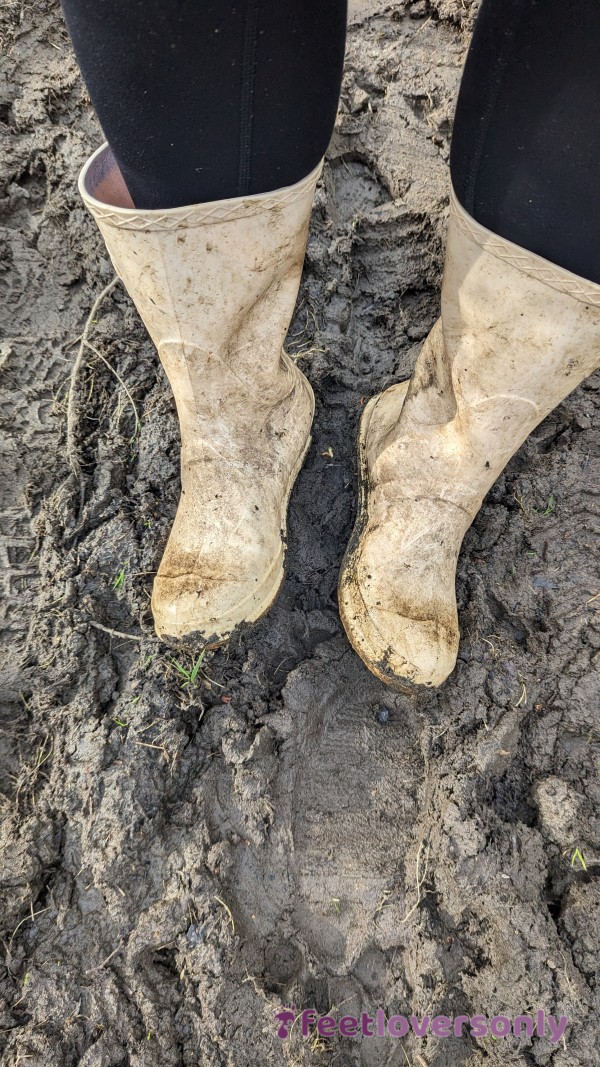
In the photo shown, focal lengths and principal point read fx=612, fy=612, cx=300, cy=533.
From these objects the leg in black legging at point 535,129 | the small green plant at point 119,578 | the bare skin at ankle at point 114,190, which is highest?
the leg in black legging at point 535,129

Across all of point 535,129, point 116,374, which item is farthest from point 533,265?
point 116,374

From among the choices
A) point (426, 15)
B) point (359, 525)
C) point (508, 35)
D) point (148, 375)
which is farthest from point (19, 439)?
point (426, 15)

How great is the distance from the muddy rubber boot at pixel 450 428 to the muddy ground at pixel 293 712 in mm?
157

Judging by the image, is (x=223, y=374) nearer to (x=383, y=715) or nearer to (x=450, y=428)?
(x=450, y=428)

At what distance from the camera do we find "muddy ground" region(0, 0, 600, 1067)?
3.72 feet

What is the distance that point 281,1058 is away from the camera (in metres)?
1.09

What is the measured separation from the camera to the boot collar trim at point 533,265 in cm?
90

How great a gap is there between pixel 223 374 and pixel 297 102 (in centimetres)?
44

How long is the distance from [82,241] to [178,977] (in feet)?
5.50

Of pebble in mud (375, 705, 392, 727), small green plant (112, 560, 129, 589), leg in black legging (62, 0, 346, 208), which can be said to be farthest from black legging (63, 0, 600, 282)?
pebble in mud (375, 705, 392, 727)

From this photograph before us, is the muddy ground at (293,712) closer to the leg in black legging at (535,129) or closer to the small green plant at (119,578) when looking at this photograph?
the small green plant at (119,578)

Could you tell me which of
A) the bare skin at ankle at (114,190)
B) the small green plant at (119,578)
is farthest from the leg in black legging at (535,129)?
the small green plant at (119,578)

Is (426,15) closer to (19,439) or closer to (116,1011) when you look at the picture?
(19,439)

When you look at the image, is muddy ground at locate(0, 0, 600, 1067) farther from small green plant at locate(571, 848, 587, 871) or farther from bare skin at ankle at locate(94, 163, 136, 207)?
bare skin at ankle at locate(94, 163, 136, 207)
